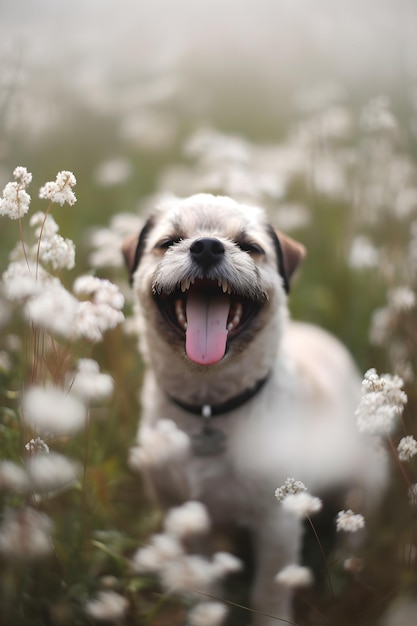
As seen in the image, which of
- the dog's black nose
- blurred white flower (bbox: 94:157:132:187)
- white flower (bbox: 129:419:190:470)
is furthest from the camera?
blurred white flower (bbox: 94:157:132:187)

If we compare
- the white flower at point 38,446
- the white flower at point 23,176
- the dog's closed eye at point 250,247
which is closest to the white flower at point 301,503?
the white flower at point 38,446

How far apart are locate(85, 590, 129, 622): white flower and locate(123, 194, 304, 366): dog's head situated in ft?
2.67

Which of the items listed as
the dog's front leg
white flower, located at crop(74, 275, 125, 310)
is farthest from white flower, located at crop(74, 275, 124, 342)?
the dog's front leg

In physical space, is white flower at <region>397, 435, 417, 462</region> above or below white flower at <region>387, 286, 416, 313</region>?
below

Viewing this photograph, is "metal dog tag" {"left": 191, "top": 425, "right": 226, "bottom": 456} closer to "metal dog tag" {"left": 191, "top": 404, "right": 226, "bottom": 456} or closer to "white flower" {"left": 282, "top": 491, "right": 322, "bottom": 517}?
"metal dog tag" {"left": 191, "top": 404, "right": 226, "bottom": 456}

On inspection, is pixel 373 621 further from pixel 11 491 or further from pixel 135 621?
pixel 11 491

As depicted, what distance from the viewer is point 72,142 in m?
3.44

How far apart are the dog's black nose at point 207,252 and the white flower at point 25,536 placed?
1.00 meters

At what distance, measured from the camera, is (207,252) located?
6.83ft

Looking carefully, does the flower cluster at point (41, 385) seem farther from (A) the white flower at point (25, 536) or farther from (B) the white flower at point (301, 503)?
(B) the white flower at point (301, 503)

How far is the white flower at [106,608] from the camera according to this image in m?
1.75

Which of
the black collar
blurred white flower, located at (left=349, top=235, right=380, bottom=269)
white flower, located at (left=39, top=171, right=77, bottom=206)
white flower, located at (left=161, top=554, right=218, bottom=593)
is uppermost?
blurred white flower, located at (left=349, top=235, right=380, bottom=269)

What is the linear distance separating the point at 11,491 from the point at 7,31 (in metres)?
2.06

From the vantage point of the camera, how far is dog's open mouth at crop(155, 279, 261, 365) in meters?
2.11
